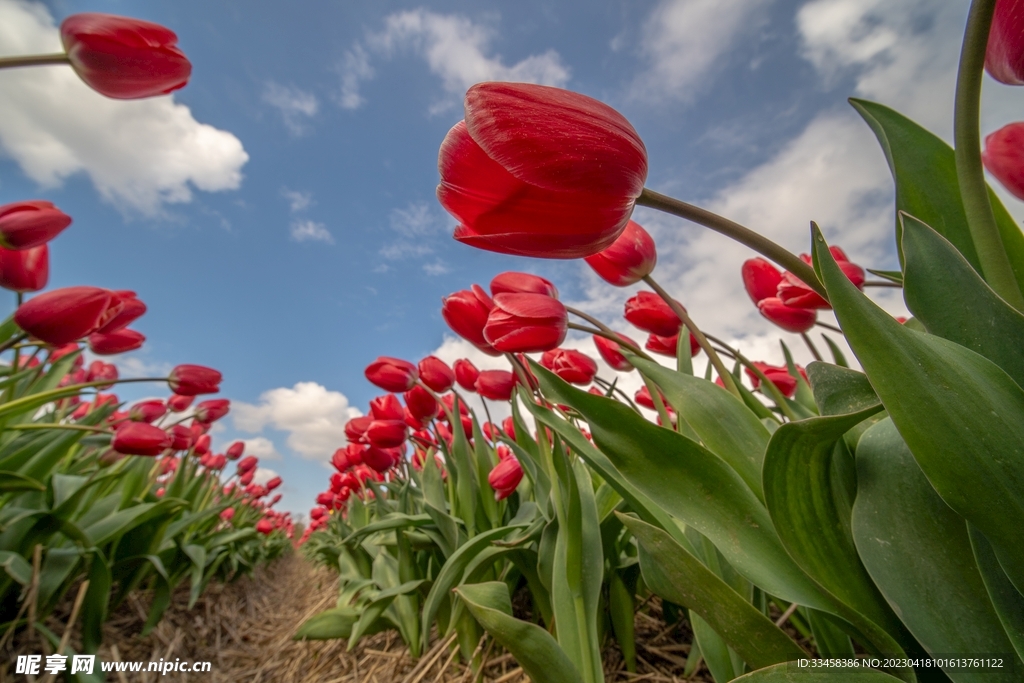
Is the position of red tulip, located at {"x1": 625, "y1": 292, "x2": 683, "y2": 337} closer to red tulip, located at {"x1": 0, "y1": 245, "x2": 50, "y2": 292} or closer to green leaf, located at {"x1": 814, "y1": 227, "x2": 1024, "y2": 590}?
green leaf, located at {"x1": 814, "y1": 227, "x2": 1024, "y2": 590}

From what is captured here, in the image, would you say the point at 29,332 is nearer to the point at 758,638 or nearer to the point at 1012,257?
the point at 758,638

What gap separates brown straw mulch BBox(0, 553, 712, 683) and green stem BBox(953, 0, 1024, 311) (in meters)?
0.75

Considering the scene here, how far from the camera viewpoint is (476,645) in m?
1.12

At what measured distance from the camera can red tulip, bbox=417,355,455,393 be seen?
143 cm

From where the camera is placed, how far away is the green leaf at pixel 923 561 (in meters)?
0.37

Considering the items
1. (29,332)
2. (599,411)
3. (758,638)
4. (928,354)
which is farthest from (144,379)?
(928,354)

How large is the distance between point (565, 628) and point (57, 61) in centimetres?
110

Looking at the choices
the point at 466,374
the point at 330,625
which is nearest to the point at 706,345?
the point at 466,374

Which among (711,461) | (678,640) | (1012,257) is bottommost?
(678,640)

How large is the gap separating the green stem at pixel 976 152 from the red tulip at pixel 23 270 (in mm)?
1555

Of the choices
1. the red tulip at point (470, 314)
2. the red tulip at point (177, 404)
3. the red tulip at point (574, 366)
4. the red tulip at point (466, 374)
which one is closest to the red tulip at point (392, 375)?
the red tulip at point (466, 374)

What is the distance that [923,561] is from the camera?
39cm

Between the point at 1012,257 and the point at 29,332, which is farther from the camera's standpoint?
the point at 29,332

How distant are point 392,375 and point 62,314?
2.50 feet
